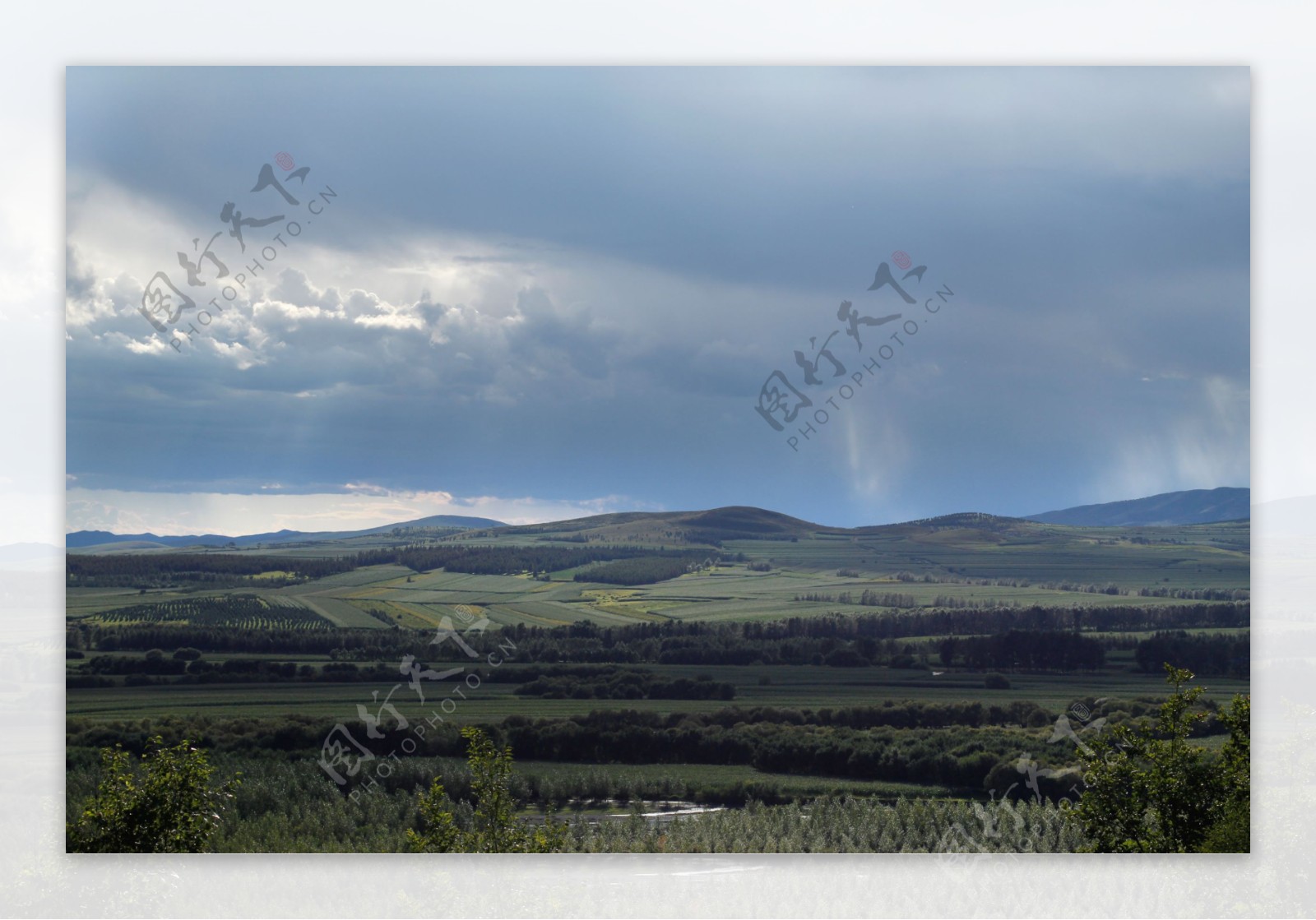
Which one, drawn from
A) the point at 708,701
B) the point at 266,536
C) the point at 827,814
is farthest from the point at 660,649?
the point at 266,536

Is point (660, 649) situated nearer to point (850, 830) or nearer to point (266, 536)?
point (850, 830)

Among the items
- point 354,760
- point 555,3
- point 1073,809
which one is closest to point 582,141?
point 555,3

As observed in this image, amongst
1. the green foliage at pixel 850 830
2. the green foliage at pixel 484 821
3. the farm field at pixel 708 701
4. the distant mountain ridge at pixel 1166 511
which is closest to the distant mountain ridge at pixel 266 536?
the farm field at pixel 708 701

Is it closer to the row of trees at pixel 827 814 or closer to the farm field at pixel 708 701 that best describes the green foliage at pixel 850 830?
the row of trees at pixel 827 814

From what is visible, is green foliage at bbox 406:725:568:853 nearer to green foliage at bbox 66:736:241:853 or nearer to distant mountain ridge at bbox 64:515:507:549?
green foliage at bbox 66:736:241:853

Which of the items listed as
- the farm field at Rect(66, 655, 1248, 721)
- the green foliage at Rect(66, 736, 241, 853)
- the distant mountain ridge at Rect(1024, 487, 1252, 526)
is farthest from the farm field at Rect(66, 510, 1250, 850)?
the green foliage at Rect(66, 736, 241, 853)

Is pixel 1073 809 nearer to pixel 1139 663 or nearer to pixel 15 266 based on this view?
pixel 1139 663

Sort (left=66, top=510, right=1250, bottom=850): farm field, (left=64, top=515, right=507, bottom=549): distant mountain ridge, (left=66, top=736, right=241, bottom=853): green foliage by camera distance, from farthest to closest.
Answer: (left=66, top=510, right=1250, bottom=850): farm field → (left=64, top=515, right=507, bottom=549): distant mountain ridge → (left=66, top=736, right=241, bottom=853): green foliage
